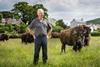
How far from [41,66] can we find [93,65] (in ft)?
5.90

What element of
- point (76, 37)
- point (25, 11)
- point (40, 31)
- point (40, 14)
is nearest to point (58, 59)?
point (40, 31)

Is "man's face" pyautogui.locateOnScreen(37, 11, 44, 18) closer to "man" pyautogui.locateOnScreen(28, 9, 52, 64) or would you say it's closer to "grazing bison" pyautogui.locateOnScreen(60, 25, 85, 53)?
"man" pyautogui.locateOnScreen(28, 9, 52, 64)

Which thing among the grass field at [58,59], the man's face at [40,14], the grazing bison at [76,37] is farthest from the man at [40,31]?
the grazing bison at [76,37]

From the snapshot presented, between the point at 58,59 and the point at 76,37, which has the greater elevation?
the point at 76,37

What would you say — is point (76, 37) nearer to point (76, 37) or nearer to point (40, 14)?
point (76, 37)

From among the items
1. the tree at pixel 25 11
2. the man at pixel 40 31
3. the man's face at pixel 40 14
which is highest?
the man's face at pixel 40 14

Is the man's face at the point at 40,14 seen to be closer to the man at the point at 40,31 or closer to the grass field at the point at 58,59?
the man at the point at 40,31

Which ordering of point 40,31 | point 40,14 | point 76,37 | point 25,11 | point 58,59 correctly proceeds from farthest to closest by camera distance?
point 25,11, point 76,37, point 58,59, point 40,31, point 40,14

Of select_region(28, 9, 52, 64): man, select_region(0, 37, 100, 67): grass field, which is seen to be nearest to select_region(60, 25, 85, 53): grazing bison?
select_region(0, 37, 100, 67): grass field

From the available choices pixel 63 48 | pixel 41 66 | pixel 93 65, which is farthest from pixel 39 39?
pixel 63 48

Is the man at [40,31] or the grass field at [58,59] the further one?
the man at [40,31]

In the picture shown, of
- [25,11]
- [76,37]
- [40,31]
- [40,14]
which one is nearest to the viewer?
[40,14]

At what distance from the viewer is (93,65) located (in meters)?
13.0

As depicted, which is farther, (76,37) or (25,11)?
(25,11)
